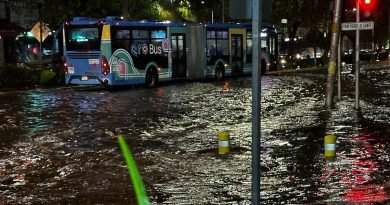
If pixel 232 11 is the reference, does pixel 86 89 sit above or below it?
below

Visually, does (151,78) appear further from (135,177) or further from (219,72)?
(135,177)

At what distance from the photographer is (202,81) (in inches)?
1310

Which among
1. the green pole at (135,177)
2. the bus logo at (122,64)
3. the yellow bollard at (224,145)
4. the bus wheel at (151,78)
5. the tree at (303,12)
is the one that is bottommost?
the green pole at (135,177)

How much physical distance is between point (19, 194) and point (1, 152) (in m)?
3.75

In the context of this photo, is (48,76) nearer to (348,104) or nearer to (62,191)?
(348,104)

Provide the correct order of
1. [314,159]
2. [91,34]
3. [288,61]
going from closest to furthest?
1. [314,159]
2. [91,34]
3. [288,61]

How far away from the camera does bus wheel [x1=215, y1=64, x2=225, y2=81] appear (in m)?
33.9

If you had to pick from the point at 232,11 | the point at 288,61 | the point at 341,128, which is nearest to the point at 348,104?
the point at 341,128

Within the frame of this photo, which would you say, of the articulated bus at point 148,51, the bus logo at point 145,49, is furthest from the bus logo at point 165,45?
the bus logo at point 145,49

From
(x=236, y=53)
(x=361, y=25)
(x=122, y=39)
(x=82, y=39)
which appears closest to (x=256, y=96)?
(x=361, y=25)

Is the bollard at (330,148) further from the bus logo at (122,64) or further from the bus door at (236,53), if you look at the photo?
the bus door at (236,53)

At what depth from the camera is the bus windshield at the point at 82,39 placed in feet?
89.1

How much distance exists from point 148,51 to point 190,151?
17462 mm

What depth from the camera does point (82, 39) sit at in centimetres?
2750
